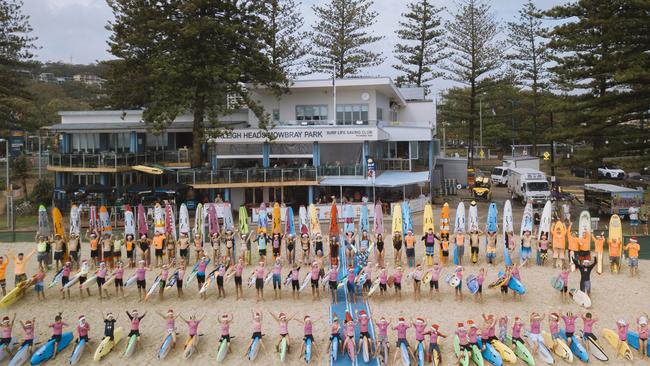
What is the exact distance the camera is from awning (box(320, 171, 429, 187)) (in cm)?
2355

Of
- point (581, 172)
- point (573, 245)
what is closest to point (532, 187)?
point (573, 245)

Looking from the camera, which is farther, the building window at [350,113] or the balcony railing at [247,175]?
the building window at [350,113]

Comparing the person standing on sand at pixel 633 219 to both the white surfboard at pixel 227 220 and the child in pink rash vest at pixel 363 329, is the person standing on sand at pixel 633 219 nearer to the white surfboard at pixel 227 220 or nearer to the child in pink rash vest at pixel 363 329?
the child in pink rash vest at pixel 363 329

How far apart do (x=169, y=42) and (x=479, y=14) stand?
2514 cm

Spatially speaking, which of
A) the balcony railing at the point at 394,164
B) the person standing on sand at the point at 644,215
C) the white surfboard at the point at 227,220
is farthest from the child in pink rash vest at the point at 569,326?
the balcony railing at the point at 394,164

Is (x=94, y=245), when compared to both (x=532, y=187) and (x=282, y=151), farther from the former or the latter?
(x=532, y=187)

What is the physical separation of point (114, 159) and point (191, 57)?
6.01 meters

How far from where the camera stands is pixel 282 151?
2564 cm

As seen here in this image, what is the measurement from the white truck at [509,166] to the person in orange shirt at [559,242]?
18.0 meters

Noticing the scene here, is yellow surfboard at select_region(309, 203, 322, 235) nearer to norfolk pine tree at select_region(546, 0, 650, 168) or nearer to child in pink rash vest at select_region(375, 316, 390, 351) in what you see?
child in pink rash vest at select_region(375, 316, 390, 351)

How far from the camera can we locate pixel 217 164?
26.2 meters

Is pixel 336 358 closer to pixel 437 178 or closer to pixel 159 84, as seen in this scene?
pixel 159 84

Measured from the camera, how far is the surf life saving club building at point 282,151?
24141 mm

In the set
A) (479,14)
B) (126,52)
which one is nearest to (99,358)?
(126,52)
